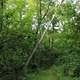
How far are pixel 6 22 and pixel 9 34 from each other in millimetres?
1139

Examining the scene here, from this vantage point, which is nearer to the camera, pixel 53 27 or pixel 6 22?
pixel 6 22

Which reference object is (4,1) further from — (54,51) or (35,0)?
(54,51)

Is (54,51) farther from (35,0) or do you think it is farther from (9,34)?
(9,34)

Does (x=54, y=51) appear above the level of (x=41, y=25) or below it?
below

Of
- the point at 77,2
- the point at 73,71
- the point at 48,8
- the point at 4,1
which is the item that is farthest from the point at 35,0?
the point at 73,71

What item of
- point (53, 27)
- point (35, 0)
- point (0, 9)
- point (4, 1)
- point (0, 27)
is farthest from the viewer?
point (53, 27)

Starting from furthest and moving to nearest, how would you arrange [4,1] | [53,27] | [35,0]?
[53,27]
[35,0]
[4,1]

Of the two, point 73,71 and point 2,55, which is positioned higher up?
point 2,55

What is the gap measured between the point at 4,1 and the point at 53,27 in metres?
12.3

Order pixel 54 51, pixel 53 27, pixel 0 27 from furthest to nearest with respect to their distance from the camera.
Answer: pixel 53 27 → pixel 54 51 → pixel 0 27

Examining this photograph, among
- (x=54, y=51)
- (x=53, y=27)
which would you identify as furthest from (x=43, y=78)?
(x=53, y=27)

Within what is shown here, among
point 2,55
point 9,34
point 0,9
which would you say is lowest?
point 2,55

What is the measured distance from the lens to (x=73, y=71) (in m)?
13.6

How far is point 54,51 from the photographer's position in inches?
925
